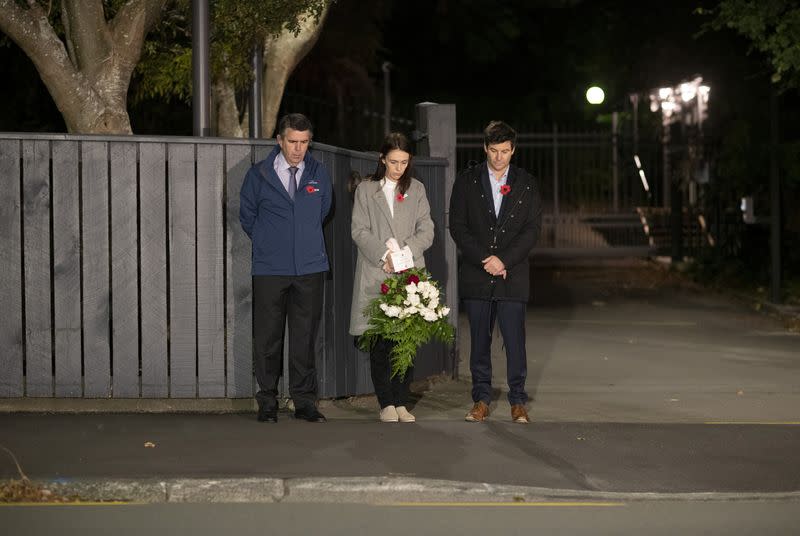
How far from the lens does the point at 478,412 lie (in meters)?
10.9

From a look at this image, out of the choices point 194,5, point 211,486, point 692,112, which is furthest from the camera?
point 692,112

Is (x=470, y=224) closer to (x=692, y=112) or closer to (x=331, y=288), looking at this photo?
(x=331, y=288)

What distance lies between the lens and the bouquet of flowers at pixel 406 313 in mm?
10742

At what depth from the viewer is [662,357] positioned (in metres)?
15.4

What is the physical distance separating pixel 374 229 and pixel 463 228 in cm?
63

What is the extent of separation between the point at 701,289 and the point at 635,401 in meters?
12.7

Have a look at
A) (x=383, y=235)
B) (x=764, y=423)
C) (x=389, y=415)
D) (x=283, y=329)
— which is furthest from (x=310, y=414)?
(x=764, y=423)

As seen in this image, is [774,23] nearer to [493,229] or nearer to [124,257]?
[493,229]

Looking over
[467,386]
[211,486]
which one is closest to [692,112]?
[467,386]

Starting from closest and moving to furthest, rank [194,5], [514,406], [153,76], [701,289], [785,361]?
[514,406], [194,5], [785,361], [153,76], [701,289]

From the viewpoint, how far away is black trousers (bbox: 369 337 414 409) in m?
11.0

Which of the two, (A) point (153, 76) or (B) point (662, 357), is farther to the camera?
(A) point (153, 76)

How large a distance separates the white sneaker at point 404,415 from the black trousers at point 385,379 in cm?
6

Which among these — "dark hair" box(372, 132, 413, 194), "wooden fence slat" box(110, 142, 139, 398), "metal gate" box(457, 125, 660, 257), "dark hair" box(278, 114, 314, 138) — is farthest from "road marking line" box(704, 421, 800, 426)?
"metal gate" box(457, 125, 660, 257)
